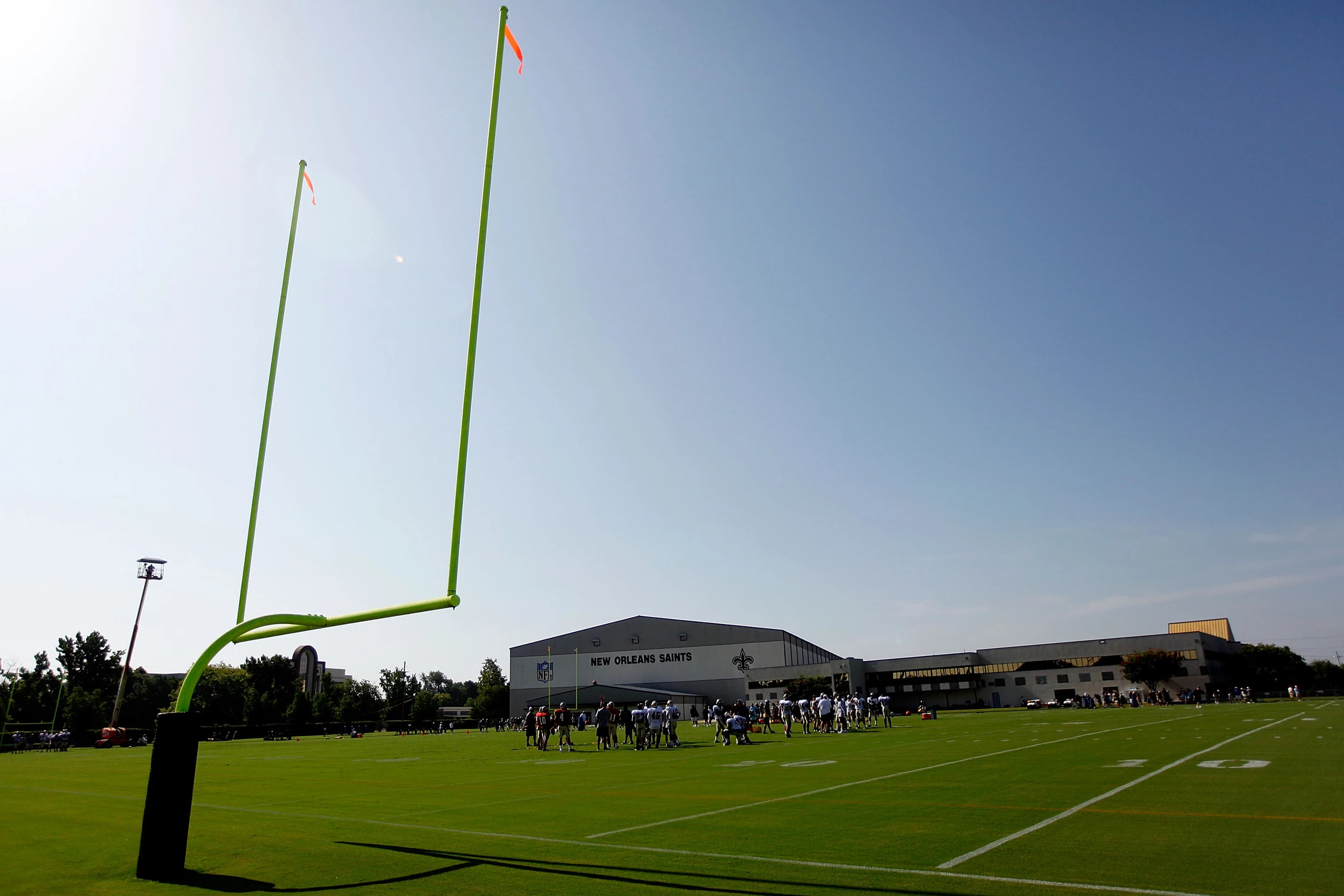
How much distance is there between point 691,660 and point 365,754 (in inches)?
2500

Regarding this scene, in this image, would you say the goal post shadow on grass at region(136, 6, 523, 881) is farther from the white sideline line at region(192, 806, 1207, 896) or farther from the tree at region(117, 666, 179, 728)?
the tree at region(117, 666, 179, 728)

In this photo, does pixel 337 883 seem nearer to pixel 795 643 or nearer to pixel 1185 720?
pixel 1185 720

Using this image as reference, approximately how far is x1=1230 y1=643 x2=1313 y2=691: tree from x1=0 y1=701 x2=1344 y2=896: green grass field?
3623 inches

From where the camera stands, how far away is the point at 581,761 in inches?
873

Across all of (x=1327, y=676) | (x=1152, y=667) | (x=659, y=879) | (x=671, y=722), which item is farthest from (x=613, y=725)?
(x=1327, y=676)

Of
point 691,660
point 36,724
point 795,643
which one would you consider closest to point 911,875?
point 36,724

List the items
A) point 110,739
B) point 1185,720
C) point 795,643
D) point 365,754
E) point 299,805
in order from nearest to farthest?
point 299,805 < point 365,754 < point 1185,720 < point 110,739 < point 795,643

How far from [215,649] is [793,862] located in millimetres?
6223

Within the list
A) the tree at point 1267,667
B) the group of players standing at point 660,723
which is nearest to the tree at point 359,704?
the group of players standing at point 660,723

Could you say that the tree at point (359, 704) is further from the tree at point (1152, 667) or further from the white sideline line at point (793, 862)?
the tree at point (1152, 667)

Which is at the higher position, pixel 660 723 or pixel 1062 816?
pixel 660 723

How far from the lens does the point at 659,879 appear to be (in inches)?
266

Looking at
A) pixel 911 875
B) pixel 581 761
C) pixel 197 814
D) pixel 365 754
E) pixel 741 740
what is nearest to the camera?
pixel 911 875

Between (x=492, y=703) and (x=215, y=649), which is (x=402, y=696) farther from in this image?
(x=215, y=649)
